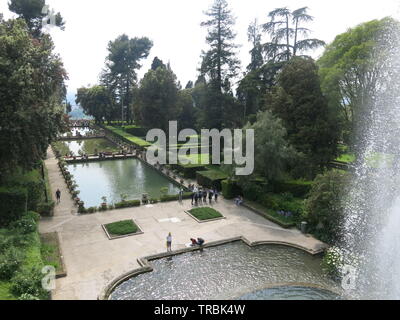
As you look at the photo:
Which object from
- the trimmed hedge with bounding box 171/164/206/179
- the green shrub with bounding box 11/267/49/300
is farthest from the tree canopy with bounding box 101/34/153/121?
the green shrub with bounding box 11/267/49/300

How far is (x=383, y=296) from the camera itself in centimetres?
1198

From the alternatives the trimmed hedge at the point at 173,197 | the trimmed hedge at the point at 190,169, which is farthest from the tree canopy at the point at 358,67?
the trimmed hedge at the point at 173,197

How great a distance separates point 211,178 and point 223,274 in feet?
44.6

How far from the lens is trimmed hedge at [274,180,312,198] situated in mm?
24203

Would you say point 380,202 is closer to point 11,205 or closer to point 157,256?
point 157,256

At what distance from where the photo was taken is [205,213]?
2188 centimetres

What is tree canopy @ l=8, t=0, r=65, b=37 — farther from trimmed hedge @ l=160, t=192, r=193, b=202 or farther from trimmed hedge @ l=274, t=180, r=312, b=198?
trimmed hedge @ l=274, t=180, r=312, b=198

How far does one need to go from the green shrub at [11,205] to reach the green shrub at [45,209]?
205cm

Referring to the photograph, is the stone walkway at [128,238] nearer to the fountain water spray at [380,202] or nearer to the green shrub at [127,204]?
the green shrub at [127,204]

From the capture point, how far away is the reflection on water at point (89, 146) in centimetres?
4708

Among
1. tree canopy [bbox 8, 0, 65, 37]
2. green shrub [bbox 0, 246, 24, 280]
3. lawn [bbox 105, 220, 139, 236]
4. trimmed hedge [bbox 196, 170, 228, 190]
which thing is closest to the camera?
green shrub [bbox 0, 246, 24, 280]

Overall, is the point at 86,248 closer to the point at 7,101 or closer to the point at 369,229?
the point at 7,101

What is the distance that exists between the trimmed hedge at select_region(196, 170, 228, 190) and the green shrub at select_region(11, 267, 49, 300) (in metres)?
17.1

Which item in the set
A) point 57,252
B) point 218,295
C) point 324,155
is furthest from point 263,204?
point 57,252
